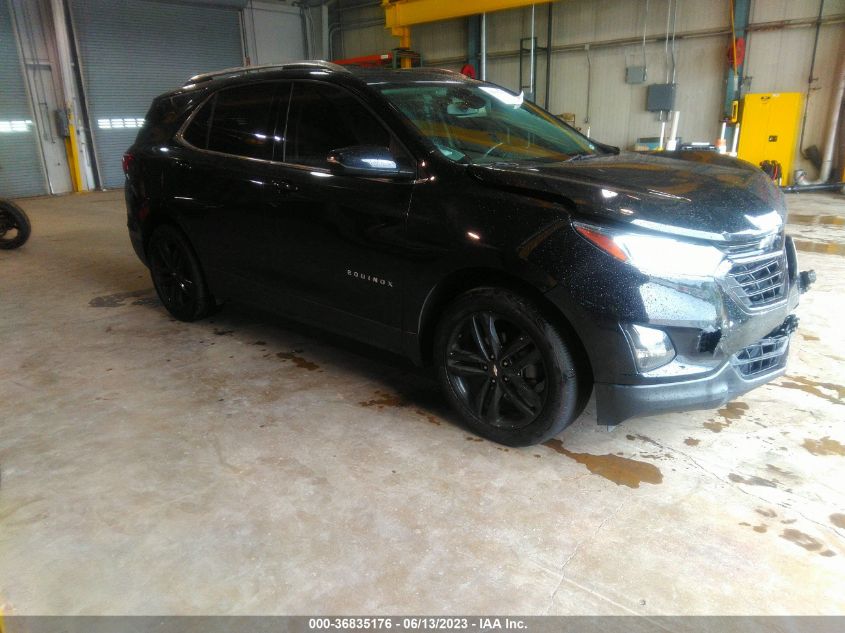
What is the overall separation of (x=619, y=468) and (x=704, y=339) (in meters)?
0.62

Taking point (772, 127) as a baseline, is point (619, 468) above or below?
below

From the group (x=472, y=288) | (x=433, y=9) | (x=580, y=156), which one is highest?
(x=433, y=9)

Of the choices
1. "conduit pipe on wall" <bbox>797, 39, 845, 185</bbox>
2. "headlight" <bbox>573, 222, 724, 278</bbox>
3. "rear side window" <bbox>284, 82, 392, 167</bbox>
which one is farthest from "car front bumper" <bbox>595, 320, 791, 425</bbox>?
"conduit pipe on wall" <bbox>797, 39, 845, 185</bbox>

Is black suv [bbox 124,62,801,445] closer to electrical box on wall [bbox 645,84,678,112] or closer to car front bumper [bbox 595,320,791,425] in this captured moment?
car front bumper [bbox 595,320,791,425]

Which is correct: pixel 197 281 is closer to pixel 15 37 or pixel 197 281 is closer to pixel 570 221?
pixel 570 221

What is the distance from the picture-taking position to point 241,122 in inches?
126

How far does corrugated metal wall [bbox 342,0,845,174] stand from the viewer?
377 inches

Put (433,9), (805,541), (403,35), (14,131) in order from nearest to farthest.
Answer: (805,541), (14,131), (433,9), (403,35)

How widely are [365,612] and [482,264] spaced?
49.6 inches

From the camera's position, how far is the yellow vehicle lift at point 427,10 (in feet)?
36.4

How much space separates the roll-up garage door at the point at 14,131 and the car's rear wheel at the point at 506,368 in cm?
1305

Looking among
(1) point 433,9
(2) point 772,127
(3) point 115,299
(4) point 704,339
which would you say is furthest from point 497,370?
(1) point 433,9

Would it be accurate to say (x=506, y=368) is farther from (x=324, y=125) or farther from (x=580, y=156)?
(x=324, y=125)

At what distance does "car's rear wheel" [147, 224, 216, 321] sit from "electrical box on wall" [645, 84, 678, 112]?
967 centimetres
